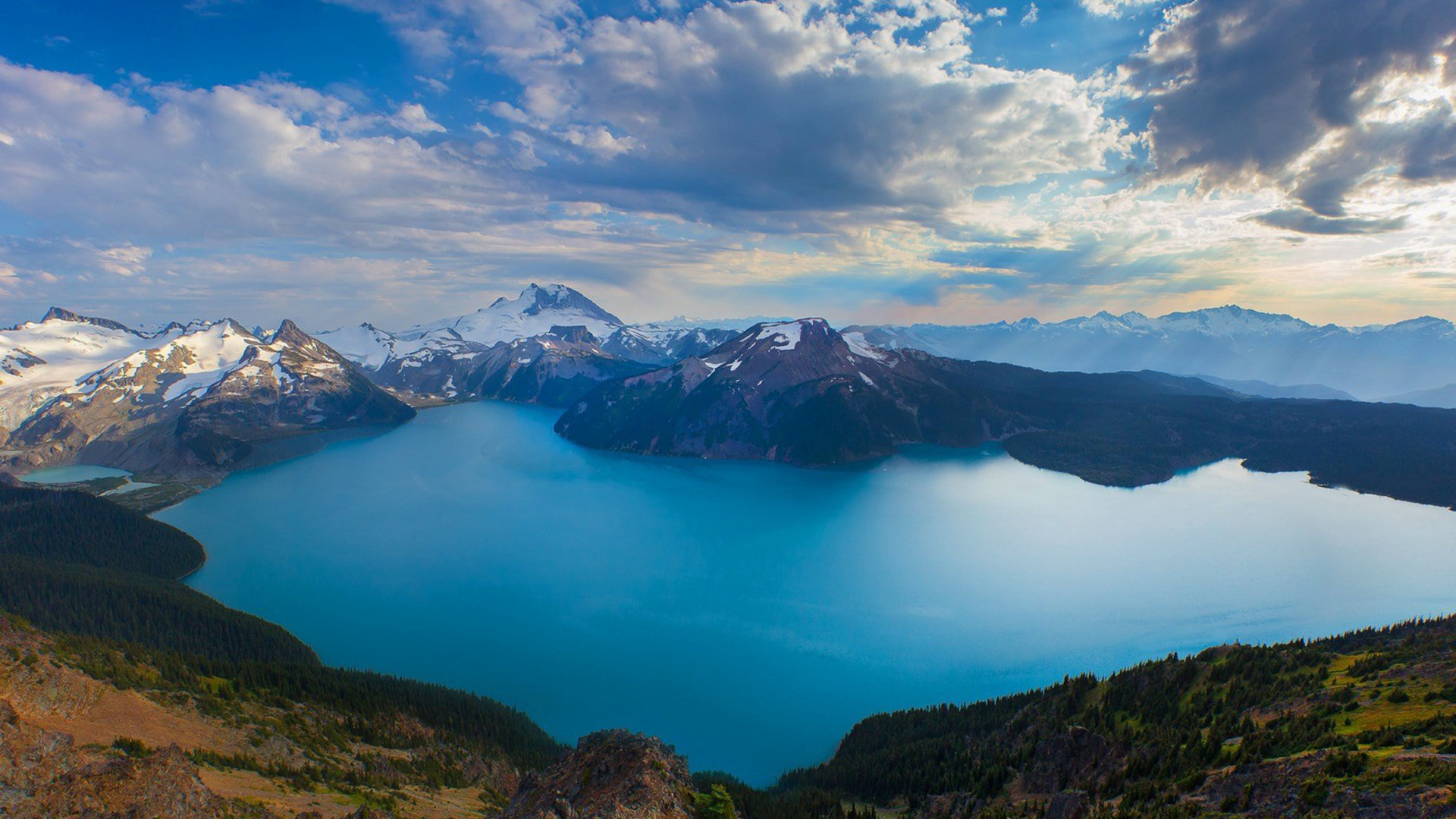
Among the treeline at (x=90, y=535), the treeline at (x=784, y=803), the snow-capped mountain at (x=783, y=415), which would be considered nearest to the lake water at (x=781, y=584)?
the treeline at (x=90, y=535)

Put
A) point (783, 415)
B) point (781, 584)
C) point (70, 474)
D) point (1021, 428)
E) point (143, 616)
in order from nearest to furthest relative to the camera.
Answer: point (143, 616) < point (781, 584) < point (70, 474) < point (783, 415) < point (1021, 428)

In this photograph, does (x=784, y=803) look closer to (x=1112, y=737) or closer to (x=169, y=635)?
(x=1112, y=737)

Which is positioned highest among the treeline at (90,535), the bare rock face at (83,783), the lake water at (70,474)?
the bare rock face at (83,783)

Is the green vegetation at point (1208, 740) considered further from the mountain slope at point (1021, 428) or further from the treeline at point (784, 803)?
the mountain slope at point (1021, 428)

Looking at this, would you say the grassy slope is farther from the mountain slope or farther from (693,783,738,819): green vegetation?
the mountain slope

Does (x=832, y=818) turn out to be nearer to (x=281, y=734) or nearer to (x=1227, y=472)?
(x=281, y=734)

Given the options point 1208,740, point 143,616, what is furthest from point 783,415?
point 1208,740
